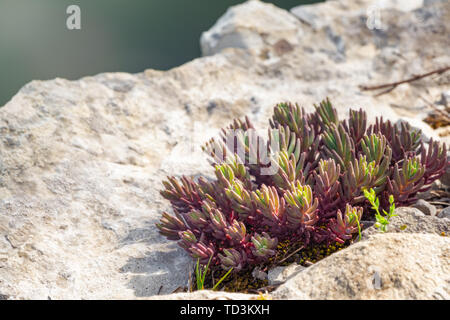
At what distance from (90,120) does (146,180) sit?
798 millimetres

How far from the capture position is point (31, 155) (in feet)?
11.5

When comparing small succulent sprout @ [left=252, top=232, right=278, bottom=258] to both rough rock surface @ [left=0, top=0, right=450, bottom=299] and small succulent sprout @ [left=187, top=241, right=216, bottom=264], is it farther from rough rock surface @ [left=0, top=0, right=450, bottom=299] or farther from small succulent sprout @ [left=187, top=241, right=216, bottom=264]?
rough rock surface @ [left=0, top=0, right=450, bottom=299]

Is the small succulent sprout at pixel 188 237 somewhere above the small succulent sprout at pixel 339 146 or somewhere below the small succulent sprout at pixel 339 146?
below

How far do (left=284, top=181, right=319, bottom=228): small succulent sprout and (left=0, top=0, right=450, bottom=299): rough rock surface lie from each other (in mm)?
474

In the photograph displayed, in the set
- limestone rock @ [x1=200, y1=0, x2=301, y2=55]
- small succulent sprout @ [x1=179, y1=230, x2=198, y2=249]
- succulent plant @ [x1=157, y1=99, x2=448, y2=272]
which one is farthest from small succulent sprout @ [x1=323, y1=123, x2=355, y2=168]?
limestone rock @ [x1=200, y1=0, x2=301, y2=55]

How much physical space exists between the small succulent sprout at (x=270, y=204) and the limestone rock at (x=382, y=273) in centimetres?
39

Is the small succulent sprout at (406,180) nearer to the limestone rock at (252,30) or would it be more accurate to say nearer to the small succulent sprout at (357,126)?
the small succulent sprout at (357,126)

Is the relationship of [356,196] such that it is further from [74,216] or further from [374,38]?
[374,38]

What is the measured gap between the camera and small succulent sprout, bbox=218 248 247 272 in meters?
2.58

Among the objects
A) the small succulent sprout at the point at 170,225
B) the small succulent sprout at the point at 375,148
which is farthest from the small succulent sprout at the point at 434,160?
the small succulent sprout at the point at 170,225

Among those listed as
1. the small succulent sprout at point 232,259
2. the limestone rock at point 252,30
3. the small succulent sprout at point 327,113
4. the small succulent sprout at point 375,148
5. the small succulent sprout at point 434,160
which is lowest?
the small succulent sprout at point 232,259

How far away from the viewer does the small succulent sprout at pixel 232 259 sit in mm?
2582

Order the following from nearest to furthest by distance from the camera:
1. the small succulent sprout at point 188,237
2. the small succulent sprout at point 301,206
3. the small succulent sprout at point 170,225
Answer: the small succulent sprout at point 301,206 < the small succulent sprout at point 188,237 < the small succulent sprout at point 170,225
